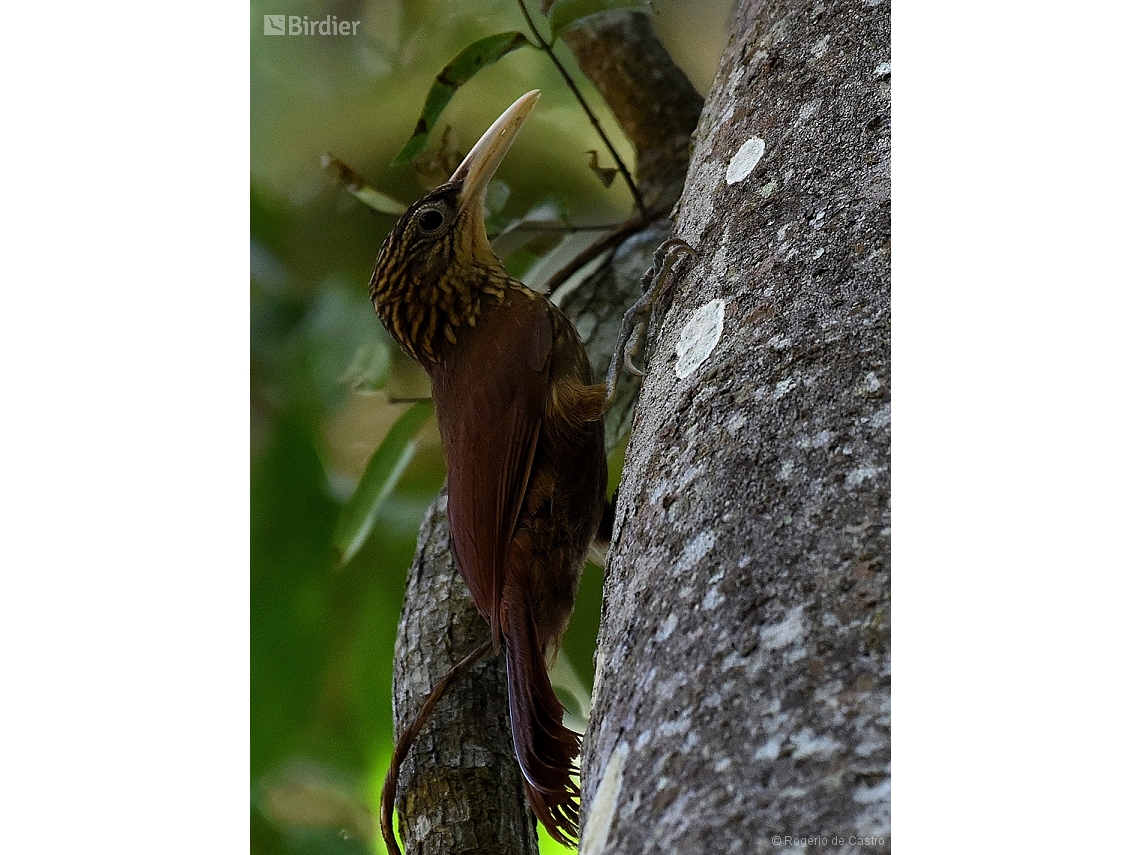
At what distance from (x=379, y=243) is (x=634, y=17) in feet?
1.89

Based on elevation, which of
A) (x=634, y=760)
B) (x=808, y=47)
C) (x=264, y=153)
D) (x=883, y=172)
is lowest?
(x=634, y=760)

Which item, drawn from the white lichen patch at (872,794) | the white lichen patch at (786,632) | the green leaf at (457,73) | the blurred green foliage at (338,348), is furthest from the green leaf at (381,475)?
the white lichen patch at (872,794)

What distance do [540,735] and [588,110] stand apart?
1.03 metres

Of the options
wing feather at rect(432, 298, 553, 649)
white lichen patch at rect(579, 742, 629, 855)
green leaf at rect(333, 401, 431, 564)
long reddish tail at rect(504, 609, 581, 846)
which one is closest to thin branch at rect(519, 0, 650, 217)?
wing feather at rect(432, 298, 553, 649)

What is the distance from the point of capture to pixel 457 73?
180 cm

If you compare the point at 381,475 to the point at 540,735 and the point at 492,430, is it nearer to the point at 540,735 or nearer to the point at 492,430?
the point at 492,430

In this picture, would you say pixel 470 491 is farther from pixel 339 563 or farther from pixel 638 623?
pixel 638 623

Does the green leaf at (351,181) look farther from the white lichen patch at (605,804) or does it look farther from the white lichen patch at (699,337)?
the white lichen patch at (605,804)

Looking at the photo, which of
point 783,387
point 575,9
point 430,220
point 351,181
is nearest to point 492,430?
point 430,220

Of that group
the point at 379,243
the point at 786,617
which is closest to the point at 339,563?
the point at 379,243

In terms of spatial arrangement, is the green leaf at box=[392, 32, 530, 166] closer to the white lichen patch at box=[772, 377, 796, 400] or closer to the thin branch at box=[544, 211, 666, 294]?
the thin branch at box=[544, 211, 666, 294]

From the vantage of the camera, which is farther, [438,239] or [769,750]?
[438,239]

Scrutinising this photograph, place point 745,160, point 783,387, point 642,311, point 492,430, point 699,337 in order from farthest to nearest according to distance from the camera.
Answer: point 492,430 < point 642,311 < point 745,160 < point 699,337 < point 783,387

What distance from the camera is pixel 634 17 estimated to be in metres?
1.81
